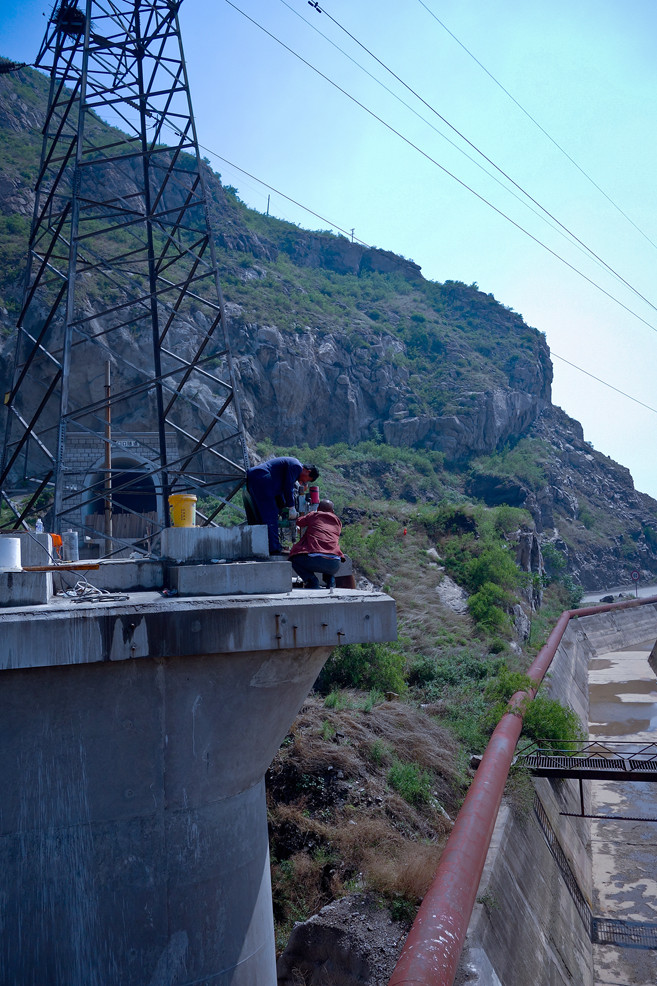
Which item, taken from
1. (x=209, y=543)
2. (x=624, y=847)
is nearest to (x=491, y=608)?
(x=624, y=847)

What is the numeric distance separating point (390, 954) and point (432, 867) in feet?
4.77

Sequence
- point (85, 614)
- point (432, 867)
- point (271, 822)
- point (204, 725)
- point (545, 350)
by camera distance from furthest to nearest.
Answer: point (545, 350)
point (271, 822)
point (432, 867)
point (204, 725)
point (85, 614)

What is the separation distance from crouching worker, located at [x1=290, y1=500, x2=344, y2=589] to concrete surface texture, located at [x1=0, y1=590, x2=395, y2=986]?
1163mm

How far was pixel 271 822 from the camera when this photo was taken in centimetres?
955

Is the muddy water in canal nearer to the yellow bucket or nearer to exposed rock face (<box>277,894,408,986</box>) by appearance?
exposed rock face (<box>277,894,408,986</box>)

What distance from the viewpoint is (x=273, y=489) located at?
6668mm

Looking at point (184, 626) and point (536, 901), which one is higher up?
point (184, 626)

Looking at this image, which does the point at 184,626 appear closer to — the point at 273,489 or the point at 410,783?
the point at 273,489

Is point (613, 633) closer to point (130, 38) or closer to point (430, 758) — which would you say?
point (430, 758)

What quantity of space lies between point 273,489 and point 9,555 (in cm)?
252

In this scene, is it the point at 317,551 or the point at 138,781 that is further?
the point at 317,551

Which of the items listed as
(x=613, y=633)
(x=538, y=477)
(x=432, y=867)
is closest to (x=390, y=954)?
(x=432, y=867)

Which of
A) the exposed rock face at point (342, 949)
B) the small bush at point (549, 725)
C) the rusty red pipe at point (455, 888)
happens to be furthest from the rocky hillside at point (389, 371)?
the exposed rock face at point (342, 949)

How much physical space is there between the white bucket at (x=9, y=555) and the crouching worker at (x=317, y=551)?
2.54 m
